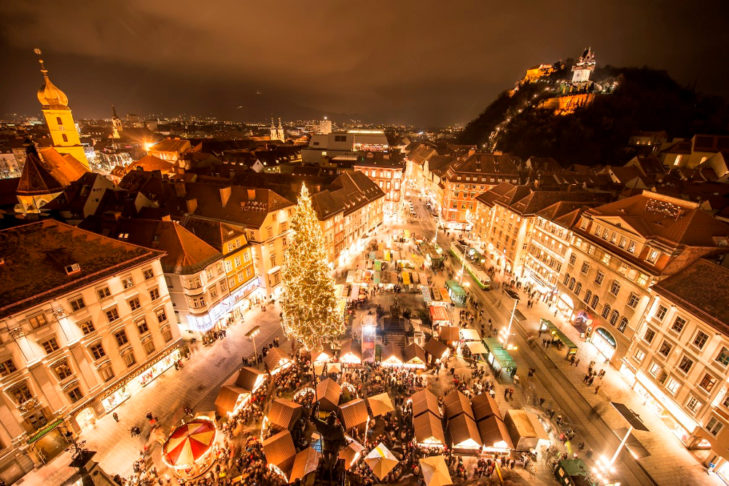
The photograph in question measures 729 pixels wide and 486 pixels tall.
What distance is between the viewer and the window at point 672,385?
25.1 m

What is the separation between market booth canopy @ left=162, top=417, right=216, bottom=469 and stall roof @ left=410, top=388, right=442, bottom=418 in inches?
625

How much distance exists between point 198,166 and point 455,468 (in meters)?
82.1

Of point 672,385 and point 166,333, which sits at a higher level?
point 166,333

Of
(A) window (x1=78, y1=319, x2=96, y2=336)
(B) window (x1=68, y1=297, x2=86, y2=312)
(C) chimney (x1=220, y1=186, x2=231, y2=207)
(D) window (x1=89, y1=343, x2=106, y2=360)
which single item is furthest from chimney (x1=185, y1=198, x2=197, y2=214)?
(D) window (x1=89, y1=343, x2=106, y2=360)

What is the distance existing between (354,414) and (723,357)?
28.1 m

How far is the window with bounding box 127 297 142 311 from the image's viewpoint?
2626 centimetres

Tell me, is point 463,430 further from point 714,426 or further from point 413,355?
point 714,426

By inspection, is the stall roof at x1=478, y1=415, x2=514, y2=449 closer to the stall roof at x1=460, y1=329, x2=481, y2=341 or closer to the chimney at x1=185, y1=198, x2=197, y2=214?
the stall roof at x1=460, y1=329, x2=481, y2=341

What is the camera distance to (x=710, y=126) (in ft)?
267

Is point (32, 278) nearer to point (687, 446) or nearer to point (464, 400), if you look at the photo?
point (464, 400)

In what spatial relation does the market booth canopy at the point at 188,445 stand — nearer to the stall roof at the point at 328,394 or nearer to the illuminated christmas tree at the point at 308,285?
the stall roof at the point at 328,394

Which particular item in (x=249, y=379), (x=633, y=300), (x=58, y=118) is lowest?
(x=249, y=379)

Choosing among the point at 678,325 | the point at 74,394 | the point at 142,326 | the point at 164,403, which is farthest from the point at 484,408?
the point at 74,394

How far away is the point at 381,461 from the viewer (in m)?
20.7
